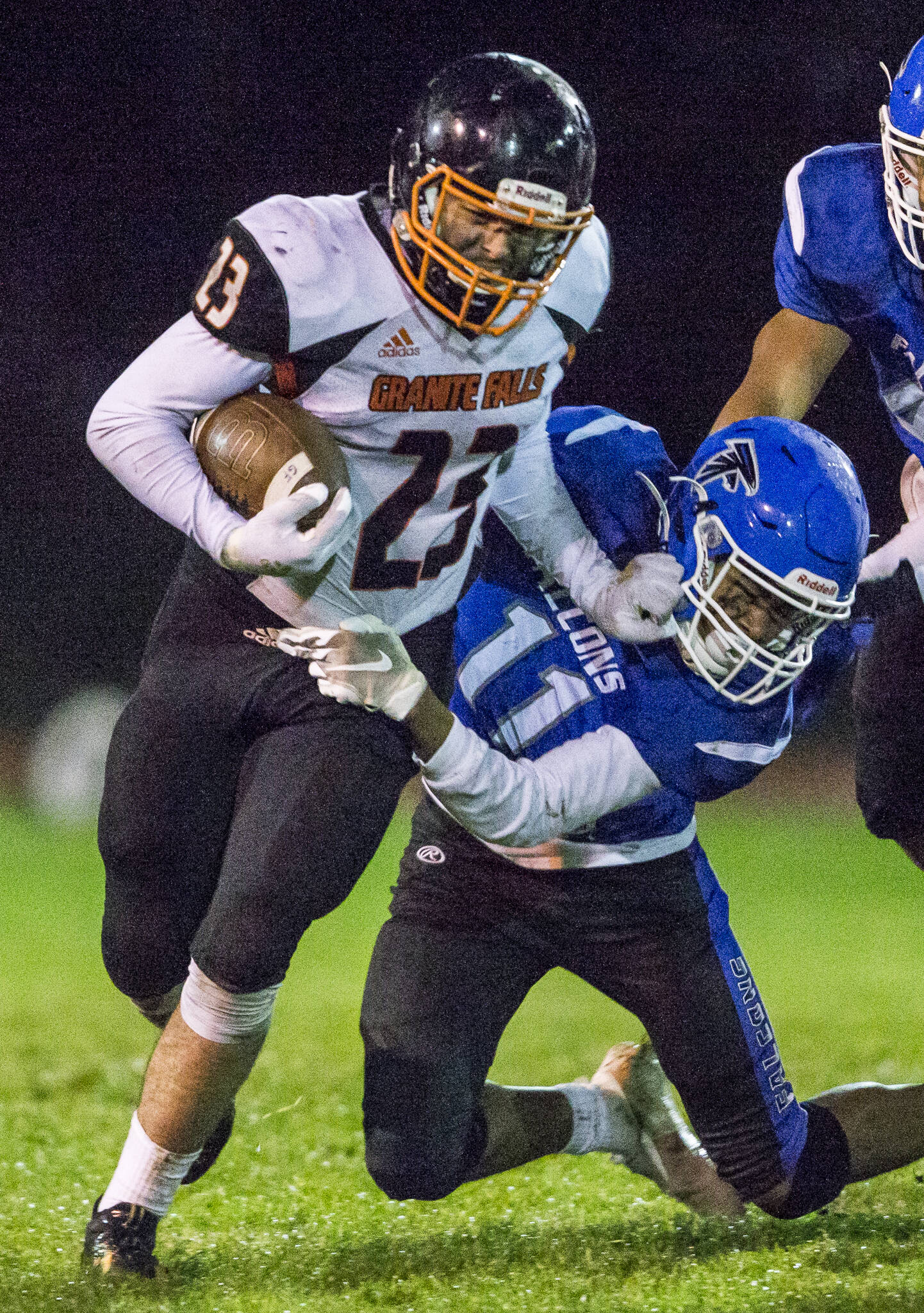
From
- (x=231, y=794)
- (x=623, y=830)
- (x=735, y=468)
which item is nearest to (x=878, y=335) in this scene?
(x=735, y=468)

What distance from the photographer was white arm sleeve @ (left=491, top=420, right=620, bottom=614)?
2.77 m

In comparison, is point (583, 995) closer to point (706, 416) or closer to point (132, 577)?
point (706, 416)

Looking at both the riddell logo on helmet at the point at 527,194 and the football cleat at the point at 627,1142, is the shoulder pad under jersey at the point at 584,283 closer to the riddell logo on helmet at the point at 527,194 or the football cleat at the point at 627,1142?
the riddell logo on helmet at the point at 527,194

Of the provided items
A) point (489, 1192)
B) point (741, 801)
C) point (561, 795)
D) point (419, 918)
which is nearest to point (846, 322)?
point (561, 795)

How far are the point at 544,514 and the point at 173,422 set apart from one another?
70 cm

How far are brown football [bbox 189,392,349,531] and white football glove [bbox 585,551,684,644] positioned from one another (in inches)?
20.0

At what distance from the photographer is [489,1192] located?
319cm

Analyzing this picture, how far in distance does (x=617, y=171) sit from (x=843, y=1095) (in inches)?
218

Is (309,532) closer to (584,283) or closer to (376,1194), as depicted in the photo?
(584,283)

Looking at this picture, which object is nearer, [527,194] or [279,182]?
[527,194]

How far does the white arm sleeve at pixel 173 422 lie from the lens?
7.88 feet

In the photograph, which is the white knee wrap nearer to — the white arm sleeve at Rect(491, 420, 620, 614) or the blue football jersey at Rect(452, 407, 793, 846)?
the blue football jersey at Rect(452, 407, 793, 846)

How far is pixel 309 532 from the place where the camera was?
2340 millimetres

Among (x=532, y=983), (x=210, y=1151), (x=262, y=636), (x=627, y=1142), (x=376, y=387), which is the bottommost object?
(x=627, y=1142)
